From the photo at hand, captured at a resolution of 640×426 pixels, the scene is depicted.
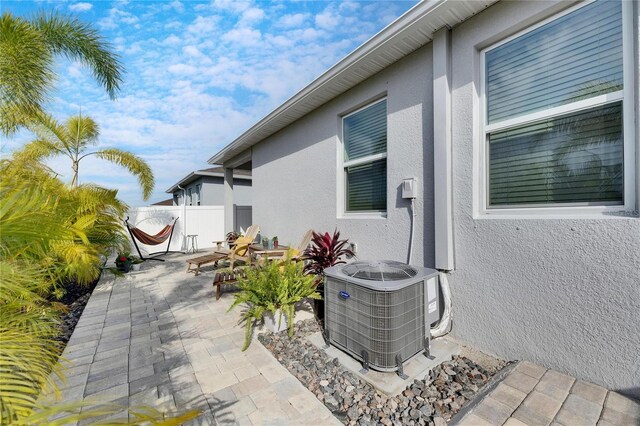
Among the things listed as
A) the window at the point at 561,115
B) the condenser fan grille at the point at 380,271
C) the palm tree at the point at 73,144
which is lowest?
the condenser fan grille at the point at 380,271

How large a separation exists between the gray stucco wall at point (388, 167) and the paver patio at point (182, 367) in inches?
82.3

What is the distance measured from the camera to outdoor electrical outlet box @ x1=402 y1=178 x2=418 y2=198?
10.7 feet

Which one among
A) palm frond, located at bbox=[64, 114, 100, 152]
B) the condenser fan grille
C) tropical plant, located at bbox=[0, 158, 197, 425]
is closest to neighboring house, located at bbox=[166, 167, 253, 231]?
palm frond, located at bbox=[64, 114, 100, 152]

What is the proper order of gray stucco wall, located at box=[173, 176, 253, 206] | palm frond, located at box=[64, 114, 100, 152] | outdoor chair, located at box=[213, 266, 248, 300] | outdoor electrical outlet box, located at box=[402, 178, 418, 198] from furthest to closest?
gray stucco wall, located at box=[173, 176, 253, 206] < palm frond, located at box=[64, 114, 100, 152] < outdoor chair, located at box=[213, 266, 248, 300] < outdoor electrical outlet box, located at box=[402, 178, 418, 198]

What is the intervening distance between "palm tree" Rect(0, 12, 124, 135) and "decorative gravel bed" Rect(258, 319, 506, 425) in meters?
4.88

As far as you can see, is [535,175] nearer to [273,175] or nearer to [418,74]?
[418,74]

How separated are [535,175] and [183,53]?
257 inches

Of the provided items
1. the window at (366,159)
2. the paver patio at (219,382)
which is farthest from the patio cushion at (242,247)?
the window at (366,159)

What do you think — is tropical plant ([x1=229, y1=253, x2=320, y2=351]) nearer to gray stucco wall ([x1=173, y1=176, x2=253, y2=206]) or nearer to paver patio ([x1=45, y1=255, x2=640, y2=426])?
paver patio ([x1=45, y1=255, x2=640, y2=426])

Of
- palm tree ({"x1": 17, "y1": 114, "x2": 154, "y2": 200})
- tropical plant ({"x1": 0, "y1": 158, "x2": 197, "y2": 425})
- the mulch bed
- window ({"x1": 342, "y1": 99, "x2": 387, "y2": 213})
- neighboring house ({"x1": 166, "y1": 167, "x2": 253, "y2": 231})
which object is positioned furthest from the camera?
neighboring house ({"x1": 166, "y1": 167, "x2": 253, "y2": 231})

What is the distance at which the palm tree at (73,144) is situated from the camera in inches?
249

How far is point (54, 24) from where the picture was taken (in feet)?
14.2

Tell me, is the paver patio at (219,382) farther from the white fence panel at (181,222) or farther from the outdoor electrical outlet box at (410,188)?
the white fence panel at (181,222)

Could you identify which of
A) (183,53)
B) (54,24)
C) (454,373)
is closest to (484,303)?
(454,373)
